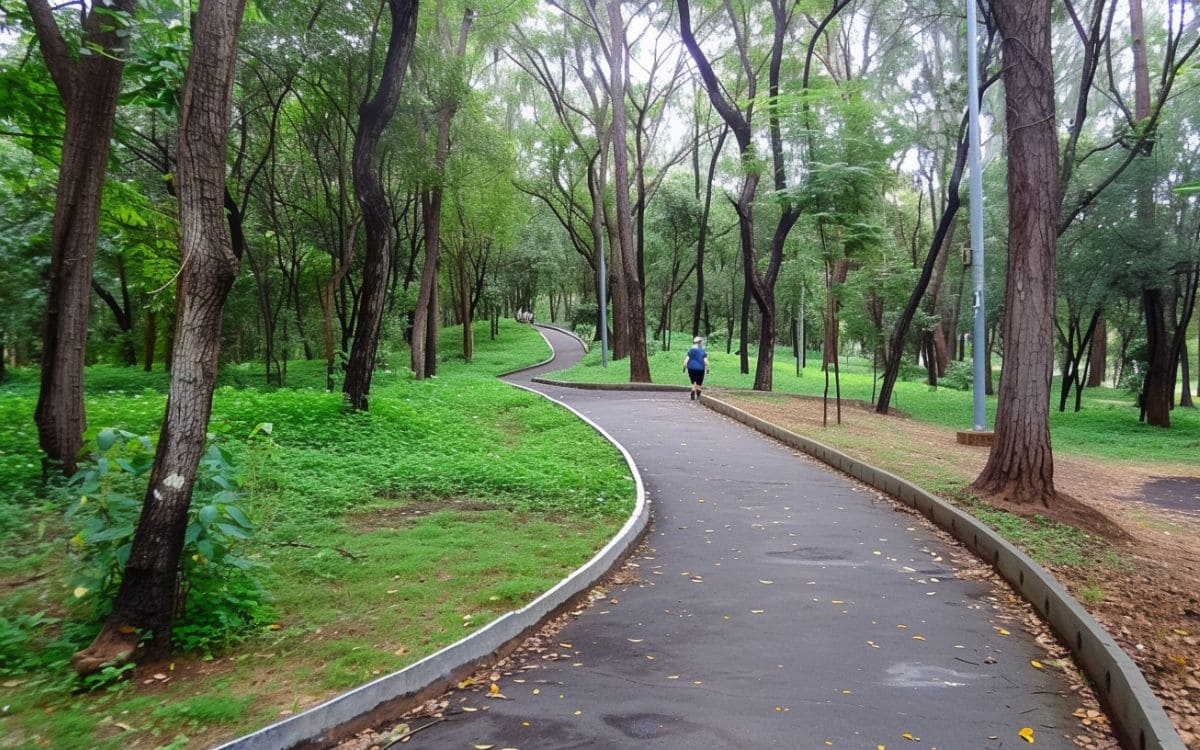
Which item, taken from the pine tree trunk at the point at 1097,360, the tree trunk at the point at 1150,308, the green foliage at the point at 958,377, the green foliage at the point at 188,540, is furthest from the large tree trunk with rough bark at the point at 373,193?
the pine tree trunk at the point at 1097,360

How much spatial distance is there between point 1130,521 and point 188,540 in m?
10.1

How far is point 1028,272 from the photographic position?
336 inches

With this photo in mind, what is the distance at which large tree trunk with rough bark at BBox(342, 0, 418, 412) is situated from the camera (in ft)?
38.7

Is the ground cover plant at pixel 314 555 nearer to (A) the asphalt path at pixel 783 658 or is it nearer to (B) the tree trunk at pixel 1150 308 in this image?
(A) the asphalt path at pixel 783 658

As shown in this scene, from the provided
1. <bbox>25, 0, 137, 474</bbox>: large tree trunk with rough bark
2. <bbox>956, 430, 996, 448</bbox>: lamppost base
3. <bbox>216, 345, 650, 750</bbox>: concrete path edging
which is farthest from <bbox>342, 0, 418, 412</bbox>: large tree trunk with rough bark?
<bbox>956, 430, 996, 448</bbox>: lamppost base

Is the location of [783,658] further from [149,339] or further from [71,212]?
[149,339]

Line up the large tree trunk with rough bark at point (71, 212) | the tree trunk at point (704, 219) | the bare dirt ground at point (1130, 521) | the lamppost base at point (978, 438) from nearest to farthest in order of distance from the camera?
the bare dirt ground at point (1130, 521), the large tree trunk with rough bark at point (71, 212), the lamppost base at point (978, 438), the tree trunk at point (704, 219)

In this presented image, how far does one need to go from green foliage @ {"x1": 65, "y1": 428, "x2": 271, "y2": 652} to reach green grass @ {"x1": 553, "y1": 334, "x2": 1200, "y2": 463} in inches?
717

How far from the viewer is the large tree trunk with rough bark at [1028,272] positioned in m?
8.43

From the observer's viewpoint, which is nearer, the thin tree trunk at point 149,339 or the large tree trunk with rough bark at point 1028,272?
the large tree trunk with rough bark at point 1028,272

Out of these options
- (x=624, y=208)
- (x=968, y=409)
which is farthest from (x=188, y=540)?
(x=968, y=409)

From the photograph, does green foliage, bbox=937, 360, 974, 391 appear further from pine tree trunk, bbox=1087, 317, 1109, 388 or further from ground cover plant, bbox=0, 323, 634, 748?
ground cover plant, bbox=0, 323, 634, 748

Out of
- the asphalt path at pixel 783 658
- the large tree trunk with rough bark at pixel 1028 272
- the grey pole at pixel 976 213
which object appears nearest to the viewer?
the asphalt path at pixel 783 658

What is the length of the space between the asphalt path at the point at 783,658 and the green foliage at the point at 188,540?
160 cm
